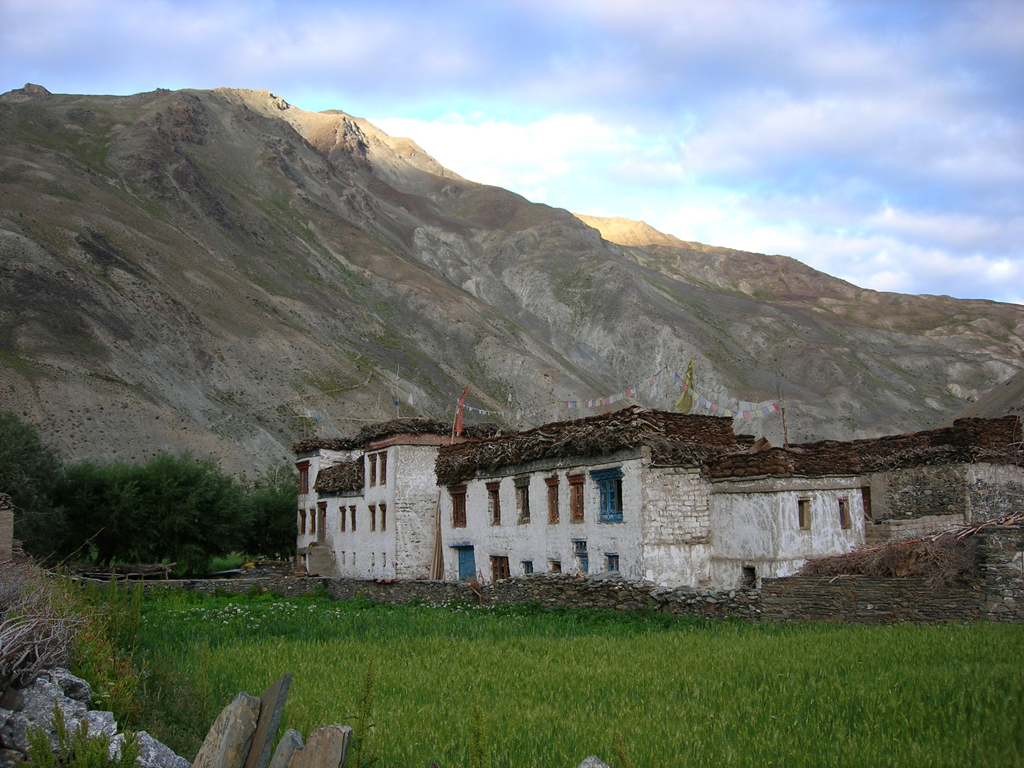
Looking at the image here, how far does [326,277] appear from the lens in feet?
392

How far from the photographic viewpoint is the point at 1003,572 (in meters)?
13.6

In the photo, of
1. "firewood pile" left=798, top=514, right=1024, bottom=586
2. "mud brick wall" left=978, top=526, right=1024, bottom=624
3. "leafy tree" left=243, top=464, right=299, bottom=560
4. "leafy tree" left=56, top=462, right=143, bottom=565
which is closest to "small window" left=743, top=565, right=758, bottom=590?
"firewood pile" left=798, top=514, right=1024, bottom=586

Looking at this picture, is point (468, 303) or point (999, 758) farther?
point (468, 303)

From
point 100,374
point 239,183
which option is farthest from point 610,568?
point 239,183

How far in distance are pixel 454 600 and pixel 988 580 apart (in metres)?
15.0

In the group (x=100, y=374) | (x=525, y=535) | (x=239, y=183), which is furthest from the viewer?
(x=239, y=183)

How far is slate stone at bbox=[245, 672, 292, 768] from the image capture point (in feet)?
24.8

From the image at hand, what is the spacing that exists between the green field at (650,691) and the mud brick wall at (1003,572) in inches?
42.5

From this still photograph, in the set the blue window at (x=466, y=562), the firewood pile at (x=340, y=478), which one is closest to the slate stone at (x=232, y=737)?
the blue window at (x=466, y=562)

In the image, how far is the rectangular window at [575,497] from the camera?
25344mm

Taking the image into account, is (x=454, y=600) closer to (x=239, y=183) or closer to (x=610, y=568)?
(x=610, y=568)

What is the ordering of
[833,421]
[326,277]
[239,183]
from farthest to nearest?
[239,183], [326,277], [833,421]

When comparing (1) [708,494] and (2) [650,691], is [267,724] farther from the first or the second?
(1) [708,494]

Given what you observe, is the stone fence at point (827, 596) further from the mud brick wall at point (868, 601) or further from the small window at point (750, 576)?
the small window at point (750, 576)
